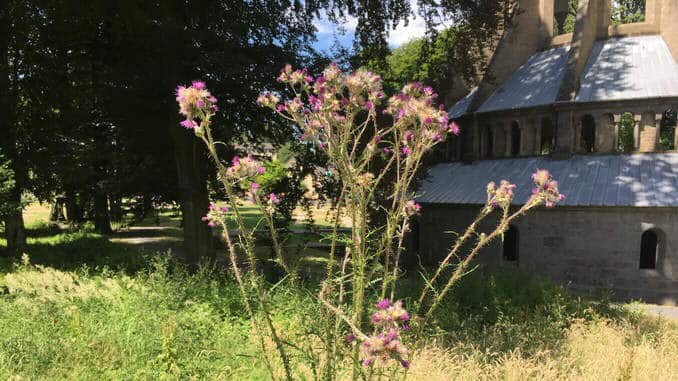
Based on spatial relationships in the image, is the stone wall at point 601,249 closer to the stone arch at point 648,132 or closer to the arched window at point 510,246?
the arched window at point 510,246

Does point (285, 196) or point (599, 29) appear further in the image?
point (599, 29)

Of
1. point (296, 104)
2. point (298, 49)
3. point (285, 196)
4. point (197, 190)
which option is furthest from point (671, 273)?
point (296, 104)

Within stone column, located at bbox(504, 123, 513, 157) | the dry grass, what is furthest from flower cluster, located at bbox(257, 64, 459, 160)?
stone column, located at bbox(504, 123, 513, 157)

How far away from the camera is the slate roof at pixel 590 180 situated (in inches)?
646

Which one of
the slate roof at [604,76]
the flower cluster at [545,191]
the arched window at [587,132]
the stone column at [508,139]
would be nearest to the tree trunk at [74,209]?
the slate roof at [604,76]

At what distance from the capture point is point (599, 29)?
73.0ft

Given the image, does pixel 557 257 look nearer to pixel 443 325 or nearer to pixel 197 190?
pixel 443 325

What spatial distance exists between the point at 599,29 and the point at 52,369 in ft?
84.7

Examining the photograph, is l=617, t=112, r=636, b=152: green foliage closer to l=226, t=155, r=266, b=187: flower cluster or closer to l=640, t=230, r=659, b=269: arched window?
l=640, t=230, r=659, b=269: arched window

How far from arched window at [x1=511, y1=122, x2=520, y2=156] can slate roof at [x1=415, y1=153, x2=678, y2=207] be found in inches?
58.4

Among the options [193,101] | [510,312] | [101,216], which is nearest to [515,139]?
[510,312]

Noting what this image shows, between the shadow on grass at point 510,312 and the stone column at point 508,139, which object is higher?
the stone column at point 508,139

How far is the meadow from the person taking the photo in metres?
5.83

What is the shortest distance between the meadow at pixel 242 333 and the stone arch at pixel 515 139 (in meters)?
12.2
